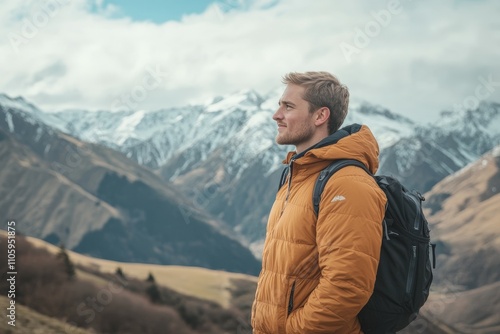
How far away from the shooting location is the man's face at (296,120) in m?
7.37

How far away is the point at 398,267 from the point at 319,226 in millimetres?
898

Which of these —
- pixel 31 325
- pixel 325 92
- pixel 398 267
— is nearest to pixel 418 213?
pixel 398 267

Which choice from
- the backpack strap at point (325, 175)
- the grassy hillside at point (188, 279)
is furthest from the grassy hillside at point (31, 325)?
the grassy hillside at point (188, 279)

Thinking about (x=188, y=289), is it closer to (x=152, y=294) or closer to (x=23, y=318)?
(x=152, y=294)

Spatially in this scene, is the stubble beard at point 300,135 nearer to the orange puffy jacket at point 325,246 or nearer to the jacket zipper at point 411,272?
the orange puffy jacket at point 325,246

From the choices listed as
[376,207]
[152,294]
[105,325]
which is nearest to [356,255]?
[376,207]

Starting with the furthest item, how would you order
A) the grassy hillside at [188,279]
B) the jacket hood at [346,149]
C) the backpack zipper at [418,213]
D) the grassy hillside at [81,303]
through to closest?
the grassy hillside at [188,279] → the grassy hillside at [81,303] → the jacket hood at [346,149] → the backpack zipper at [418,213]

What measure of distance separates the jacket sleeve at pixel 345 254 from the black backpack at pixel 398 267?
211 millimetres

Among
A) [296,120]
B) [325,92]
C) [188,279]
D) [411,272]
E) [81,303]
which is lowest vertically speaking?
[188,279]

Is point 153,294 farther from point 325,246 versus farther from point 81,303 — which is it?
point 325,246

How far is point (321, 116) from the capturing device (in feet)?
24.1

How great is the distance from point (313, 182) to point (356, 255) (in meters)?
1.07

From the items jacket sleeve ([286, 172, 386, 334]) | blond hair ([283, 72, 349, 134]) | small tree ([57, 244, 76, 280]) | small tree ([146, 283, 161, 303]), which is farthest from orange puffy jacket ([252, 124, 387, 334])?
small tree ([146, 283, 161, 303])

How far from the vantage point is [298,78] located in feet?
24.2
